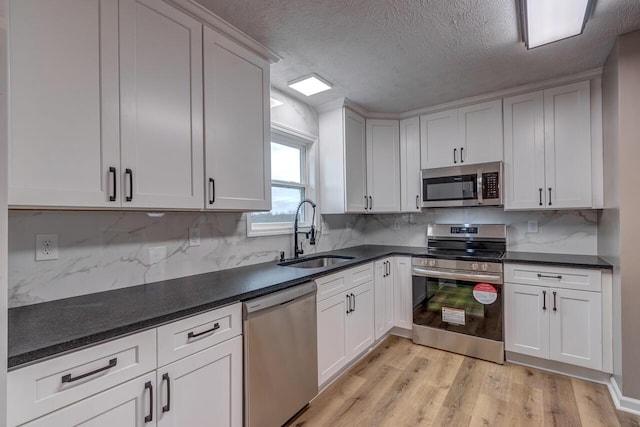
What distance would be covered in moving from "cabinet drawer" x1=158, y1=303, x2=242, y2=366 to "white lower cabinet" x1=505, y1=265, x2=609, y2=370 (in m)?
2.33

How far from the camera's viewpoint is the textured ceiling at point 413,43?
1.70 m

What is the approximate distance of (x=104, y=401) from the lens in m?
1.06

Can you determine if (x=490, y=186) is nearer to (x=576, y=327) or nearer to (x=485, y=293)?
(x=485, y=293)

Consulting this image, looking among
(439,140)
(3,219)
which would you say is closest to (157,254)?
(3,219)

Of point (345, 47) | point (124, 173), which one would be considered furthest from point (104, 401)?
point (345, 47)

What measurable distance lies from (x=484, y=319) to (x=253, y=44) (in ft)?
9.43

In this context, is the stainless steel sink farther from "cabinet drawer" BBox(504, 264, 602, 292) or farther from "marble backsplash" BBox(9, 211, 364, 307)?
"cabinet drawer" BBox(504, 264, 602, 292)

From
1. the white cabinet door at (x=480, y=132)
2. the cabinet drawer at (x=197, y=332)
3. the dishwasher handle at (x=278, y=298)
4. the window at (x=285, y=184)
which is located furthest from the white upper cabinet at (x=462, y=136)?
the cabinet drawer at (x=197, y=332)

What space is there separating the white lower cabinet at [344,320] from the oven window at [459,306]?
1.81 ft

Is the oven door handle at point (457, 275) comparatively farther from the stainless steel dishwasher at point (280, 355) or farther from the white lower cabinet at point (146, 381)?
the white lower cabinet at point (146, 381)

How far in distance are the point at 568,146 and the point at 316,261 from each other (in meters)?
2.41

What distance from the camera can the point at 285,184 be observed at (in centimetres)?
287

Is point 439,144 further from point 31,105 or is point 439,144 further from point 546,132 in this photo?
point 31,105

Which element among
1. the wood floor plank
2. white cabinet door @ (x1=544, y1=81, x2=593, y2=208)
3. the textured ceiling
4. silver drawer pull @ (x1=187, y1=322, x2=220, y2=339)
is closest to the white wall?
silver drawer pull @ (x1=187, y1=322, x2=220, y2=339)
